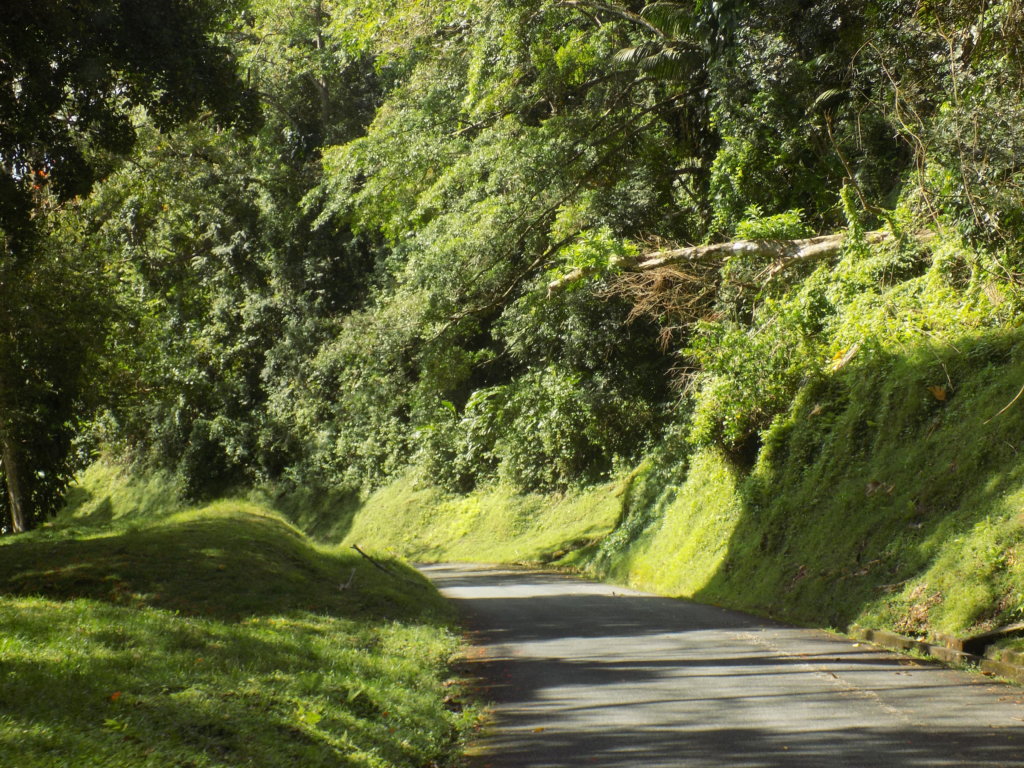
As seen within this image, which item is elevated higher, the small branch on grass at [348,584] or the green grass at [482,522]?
the small branch on grass at [348,584]

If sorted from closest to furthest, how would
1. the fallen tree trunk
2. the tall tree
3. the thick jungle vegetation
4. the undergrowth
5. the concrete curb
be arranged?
1. the concrete curb
2. the undergrowth
3. the tall tree
4. the thick jungle vegetation
5. the fallen tree trunk

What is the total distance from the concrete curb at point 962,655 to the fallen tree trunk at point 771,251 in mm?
8338

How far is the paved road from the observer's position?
20.7 feet

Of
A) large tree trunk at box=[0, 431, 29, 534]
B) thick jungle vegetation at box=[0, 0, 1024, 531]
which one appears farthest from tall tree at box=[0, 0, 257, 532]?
large tree trunk at box=[0, 431, 29, 534]

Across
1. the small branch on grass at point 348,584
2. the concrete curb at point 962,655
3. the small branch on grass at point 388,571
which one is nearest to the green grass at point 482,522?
the small branch on grass at point 388,571

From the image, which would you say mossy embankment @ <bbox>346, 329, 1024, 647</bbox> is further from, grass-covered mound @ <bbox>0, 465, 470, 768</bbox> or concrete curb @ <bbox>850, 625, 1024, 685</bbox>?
grass-covered mound @ <bbox>0, 465, 470, 768</bbox>

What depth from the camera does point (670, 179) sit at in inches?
990

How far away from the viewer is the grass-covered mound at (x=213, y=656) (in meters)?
5.59

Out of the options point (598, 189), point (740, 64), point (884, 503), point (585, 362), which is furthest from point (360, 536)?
point (884, 503)

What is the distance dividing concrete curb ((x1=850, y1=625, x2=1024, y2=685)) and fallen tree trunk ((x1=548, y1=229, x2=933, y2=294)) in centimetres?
834

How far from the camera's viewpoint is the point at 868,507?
13531mm

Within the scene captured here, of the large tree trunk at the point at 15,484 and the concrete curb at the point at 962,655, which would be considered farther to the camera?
the large tree trunk at the point at 15,484

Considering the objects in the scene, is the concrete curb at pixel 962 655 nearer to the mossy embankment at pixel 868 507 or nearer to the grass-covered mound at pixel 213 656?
the mossy embankment at pixel 868 507

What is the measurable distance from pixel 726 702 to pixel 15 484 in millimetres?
16283
